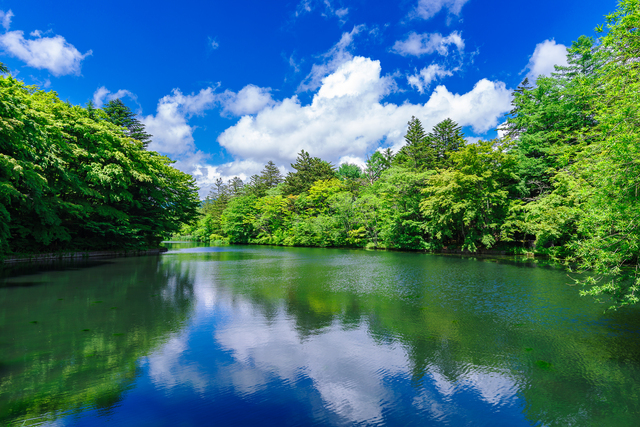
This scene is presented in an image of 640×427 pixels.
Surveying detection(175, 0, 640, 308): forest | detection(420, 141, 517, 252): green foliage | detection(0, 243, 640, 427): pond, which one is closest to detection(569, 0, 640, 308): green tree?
detection(175, 0, 640, 308): forest

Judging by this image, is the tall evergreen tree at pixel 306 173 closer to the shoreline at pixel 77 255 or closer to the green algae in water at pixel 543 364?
the shoreline at pixel 77 255

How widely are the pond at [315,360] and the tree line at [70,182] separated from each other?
5.74 metres

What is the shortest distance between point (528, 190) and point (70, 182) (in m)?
28.5

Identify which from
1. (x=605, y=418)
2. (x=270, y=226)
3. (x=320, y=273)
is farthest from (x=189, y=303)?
(x=270, y=226)

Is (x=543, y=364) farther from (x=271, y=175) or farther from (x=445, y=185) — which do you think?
(x=271, y=175)

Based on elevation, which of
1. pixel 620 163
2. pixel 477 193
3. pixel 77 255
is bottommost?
pixel 77 255

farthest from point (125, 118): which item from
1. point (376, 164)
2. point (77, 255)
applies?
point (376, 164)

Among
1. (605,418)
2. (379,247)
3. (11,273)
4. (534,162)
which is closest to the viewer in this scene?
(605,418)

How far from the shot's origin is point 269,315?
645 cm

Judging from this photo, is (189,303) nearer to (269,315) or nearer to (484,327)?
(269,315)

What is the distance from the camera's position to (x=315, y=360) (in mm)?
4145

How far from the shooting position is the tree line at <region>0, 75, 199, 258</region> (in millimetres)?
10656

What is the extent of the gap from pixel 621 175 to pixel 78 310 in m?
9.93

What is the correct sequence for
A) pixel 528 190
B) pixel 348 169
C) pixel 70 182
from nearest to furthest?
1. pixel 70 182
2. pixel 528 190
3. pixel 348 169
